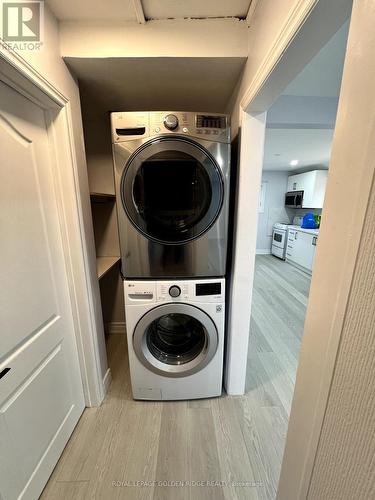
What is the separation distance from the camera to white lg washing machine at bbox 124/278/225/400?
1.29m

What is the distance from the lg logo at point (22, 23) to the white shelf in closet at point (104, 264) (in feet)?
4.05

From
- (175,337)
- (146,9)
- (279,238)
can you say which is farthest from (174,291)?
(279,238)

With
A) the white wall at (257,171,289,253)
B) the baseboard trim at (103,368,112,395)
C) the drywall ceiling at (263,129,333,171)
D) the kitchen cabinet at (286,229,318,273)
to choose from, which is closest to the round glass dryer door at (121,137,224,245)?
the baseboard trim at (103,368,112,395)

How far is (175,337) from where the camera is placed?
5.16 ft

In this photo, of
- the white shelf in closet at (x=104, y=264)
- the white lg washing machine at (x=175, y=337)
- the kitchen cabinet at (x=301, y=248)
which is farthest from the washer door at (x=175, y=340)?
the kitchen cabinet at (x=301, y=248)

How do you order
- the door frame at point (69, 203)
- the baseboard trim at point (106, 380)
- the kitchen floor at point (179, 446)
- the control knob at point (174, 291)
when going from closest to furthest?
1. the door frame at point (69, 203)
2. the kitchen floor at point (179, 446)
3. the control knob at point (174, 291)
4. the baseboard trim at point (106, 380)

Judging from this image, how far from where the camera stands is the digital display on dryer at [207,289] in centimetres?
129

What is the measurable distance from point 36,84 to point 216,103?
3.89 ft

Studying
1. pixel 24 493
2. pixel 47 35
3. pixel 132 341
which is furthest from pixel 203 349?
pixel 47 35

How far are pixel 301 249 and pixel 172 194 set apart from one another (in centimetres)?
412

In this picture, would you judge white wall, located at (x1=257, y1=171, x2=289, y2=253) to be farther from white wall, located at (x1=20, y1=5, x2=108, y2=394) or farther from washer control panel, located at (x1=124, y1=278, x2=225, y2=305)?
white wall, located at (x1=20, y1=5, x2=108, y2=394)

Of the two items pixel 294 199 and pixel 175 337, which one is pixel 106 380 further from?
pixel 294 199

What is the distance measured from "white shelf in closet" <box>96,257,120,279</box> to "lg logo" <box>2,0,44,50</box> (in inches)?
48.6

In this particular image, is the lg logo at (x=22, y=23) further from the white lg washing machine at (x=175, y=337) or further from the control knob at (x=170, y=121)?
the white lg washing machine at (x=175, y=337)
